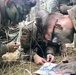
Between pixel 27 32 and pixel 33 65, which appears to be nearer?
pixel 33 65

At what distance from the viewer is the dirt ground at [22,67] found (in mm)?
3069

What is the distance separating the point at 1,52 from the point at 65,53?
88 centimetres

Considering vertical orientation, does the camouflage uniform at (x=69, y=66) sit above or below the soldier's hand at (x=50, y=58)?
above

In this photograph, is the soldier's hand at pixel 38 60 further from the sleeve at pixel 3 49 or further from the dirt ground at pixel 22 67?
the sleeve at pixel 3 49

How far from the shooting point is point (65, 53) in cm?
363

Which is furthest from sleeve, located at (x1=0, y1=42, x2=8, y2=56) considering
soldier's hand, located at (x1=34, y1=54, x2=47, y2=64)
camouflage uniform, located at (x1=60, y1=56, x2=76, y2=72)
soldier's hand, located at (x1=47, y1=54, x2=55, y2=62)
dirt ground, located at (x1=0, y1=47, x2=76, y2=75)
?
camouflage uniform, located at (x1=60, y1=56, x2=76, y2=72)

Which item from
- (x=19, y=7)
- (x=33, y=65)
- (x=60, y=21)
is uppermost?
(x=19, y=7)

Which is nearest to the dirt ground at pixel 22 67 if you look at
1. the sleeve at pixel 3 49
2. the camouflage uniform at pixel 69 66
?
the sleeve at pixel 3 49

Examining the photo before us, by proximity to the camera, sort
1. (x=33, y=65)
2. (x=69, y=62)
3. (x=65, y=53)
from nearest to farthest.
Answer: (x=69, y=62), (x=33, y=65), (x=65, y=53)

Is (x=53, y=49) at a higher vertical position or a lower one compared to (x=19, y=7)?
lower

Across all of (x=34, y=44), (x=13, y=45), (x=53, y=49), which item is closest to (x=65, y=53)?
(x=53, y=49)

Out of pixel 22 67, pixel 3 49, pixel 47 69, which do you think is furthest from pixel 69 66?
pixel 3 49

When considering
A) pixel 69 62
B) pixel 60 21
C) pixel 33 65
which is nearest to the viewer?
pixel 69 62

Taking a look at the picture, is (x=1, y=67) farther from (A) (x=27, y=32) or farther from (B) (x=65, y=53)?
(B) (x=65, y=53)
